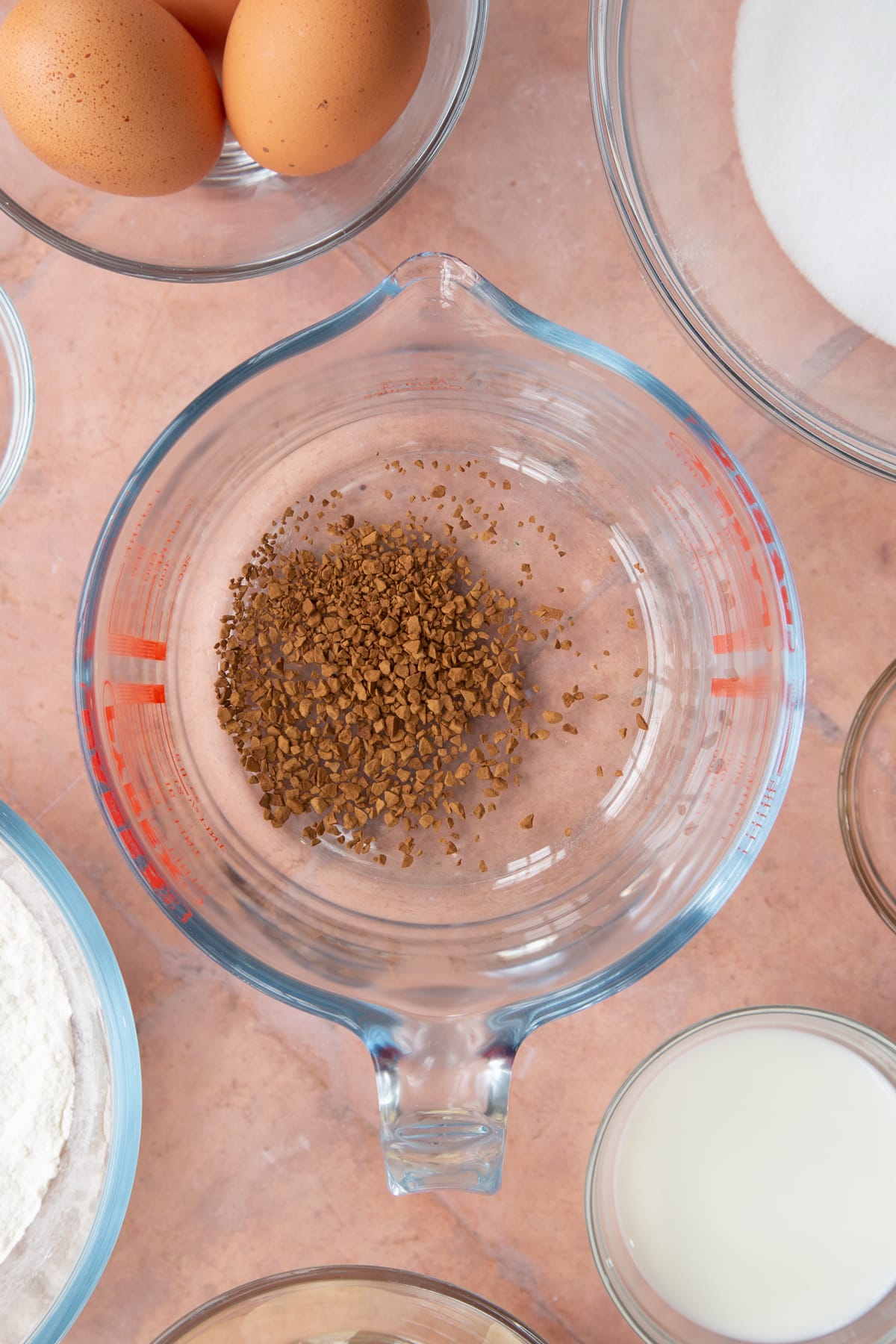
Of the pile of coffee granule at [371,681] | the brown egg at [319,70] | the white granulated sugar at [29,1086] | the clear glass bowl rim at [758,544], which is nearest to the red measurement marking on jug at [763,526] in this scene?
the clear glass bowl rim at [758,544]

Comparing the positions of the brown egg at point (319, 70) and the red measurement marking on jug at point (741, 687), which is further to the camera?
the red measurement marking on jug at point (741, 687)

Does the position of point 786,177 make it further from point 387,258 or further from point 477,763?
point 477,763

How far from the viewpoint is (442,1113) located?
34.0 inches

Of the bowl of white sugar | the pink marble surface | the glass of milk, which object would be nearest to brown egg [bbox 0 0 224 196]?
the pink marble surface

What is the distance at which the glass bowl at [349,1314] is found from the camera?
3.17ft

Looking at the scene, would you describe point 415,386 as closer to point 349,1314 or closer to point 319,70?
point 319,70

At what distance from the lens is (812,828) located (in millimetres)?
997

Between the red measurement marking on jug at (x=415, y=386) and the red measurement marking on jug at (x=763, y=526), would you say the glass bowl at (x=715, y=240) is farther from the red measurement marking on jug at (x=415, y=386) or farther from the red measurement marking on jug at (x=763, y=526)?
the red measurement marking on jug at (x=415, y=386)

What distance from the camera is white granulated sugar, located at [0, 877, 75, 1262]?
3.30ft

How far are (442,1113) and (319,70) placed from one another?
87 centimetres

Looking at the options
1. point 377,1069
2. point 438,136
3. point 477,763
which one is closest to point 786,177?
point 438,136

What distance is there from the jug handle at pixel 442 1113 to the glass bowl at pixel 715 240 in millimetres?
632

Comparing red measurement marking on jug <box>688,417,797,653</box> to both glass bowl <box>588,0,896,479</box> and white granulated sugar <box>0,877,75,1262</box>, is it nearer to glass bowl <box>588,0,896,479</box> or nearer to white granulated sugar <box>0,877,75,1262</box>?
glass bowl <box>588,0,896,479</box>

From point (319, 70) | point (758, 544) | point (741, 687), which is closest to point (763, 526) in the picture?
point (758, 544)
